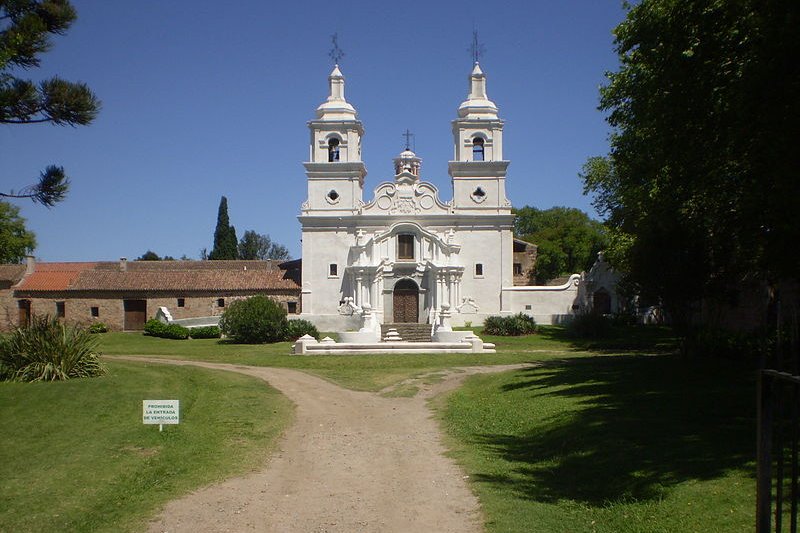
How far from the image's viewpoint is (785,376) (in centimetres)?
470

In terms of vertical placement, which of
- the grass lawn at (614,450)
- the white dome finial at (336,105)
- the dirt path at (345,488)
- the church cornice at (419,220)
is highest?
the white dome finial at (336,105)

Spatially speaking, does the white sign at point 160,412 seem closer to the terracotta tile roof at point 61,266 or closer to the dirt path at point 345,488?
the dirt path at point 345,488

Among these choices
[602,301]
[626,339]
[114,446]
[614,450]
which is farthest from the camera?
[602,301]

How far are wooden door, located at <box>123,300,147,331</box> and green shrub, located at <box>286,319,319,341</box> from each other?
12609 millimetres

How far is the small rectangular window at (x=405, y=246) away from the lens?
1690 inches

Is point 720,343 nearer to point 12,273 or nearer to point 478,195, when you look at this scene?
point 478,195

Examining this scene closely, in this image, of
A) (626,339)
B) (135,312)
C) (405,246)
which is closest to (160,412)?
(626,339)

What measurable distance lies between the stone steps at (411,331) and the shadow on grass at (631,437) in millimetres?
19842

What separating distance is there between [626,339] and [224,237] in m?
48.9

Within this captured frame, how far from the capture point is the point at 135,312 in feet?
145

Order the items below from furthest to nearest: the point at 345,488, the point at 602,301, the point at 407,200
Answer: the point at 602,301
the point at 407,200
the point at 345,488

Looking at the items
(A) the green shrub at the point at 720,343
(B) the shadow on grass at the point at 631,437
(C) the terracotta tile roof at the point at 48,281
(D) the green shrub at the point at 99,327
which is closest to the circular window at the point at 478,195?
(A) the green shrub at the point at 720,343

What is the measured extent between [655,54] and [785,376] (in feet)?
39.9

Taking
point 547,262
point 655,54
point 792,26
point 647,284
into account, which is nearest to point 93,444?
point 792,26
